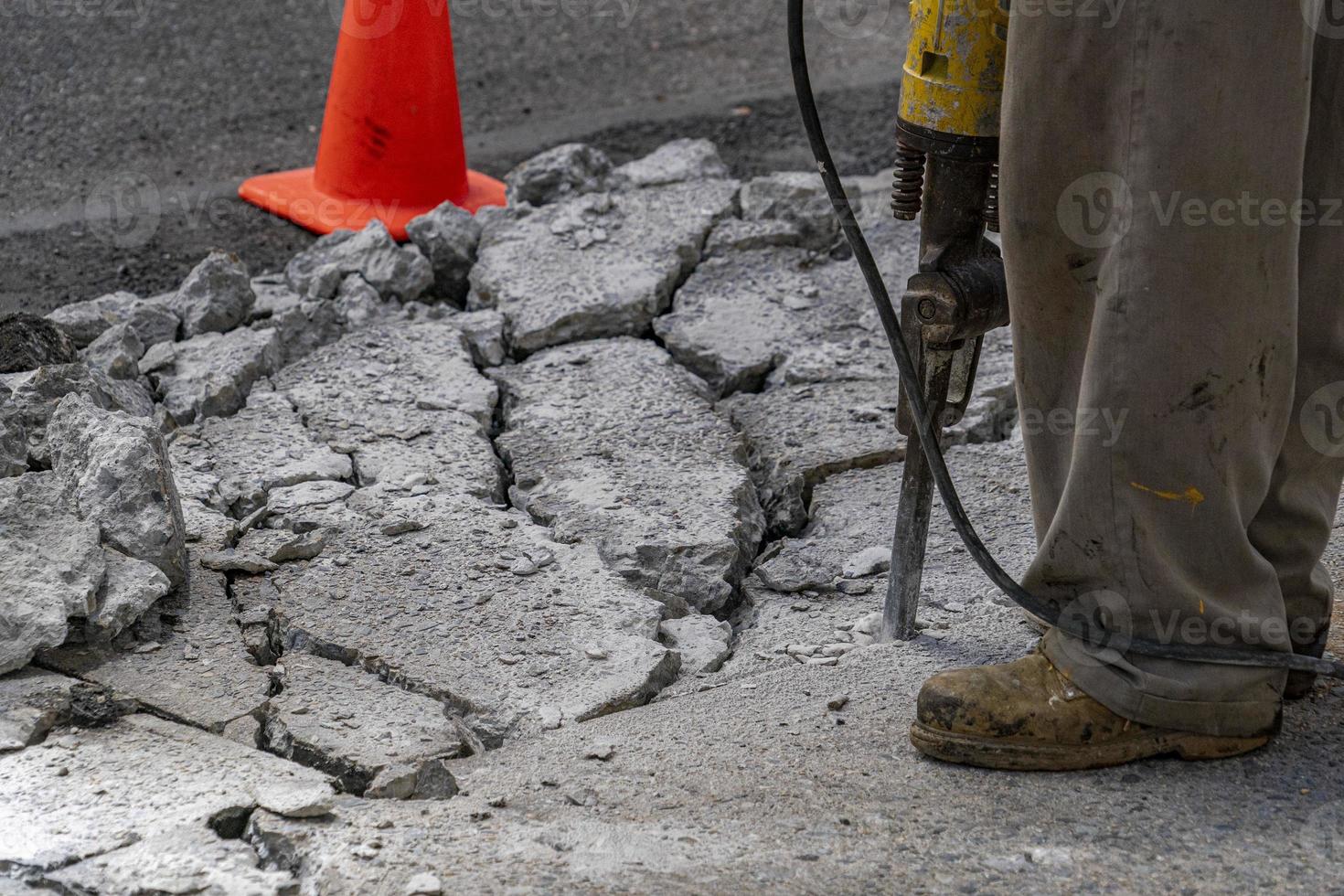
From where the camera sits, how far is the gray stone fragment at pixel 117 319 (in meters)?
2.73

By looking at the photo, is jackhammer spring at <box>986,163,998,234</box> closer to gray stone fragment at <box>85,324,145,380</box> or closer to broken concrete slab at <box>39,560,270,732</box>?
broken concrete slab at <box>39,560,270,732</box>

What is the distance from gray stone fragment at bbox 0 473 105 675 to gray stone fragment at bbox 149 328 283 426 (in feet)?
1.88

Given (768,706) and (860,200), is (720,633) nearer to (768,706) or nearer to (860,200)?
(768,706)

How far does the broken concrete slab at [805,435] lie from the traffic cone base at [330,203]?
1.22 m

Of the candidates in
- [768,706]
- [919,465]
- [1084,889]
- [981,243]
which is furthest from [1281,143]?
[768,706]

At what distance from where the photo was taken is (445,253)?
10.1 ft

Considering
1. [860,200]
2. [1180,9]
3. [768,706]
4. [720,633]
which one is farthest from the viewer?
[860,200]

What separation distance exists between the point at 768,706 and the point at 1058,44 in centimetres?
88

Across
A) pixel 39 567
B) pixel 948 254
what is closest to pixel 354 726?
pixel 39 567

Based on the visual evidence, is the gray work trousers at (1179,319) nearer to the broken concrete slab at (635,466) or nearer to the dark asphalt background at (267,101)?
the broken concrete slab at (635,466)

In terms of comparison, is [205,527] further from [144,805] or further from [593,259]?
[593,259]

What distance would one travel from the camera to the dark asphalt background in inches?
136

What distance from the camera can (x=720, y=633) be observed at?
2004 mm

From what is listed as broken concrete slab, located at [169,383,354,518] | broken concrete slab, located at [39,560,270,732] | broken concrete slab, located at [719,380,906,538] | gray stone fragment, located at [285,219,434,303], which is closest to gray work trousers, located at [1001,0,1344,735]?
broken concrete slab, located at [719,380,906,538]
